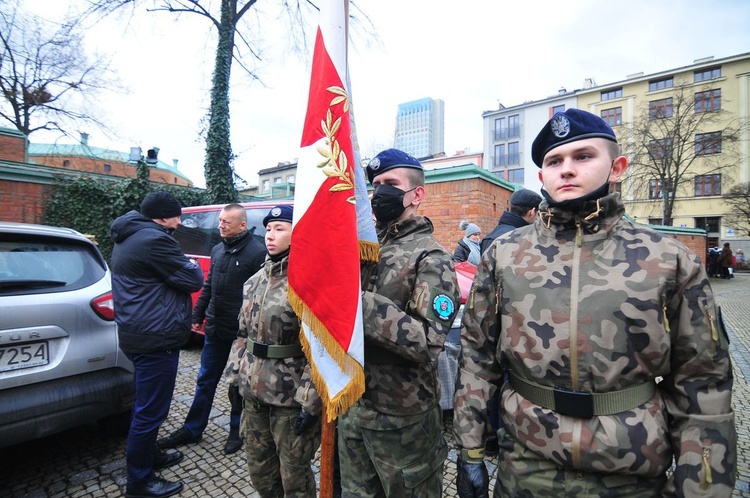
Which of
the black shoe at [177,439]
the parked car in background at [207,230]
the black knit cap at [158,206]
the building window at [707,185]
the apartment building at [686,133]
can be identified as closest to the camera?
the black knit cap at [158,206]

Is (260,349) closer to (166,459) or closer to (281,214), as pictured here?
(281,214)

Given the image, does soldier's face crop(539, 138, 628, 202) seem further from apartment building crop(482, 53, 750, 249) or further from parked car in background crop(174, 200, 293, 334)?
apartment building crop(482, 53, 750, 249)

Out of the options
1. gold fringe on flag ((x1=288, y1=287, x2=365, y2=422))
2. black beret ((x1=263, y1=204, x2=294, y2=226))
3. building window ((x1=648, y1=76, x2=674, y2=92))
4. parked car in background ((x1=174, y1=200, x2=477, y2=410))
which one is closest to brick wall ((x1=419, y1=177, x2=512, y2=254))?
parked car in background ((x1=174, y1=200, x2=477, y2=410))

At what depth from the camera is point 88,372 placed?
2750 millimetres

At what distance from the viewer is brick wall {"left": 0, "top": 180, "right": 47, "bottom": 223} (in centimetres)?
874

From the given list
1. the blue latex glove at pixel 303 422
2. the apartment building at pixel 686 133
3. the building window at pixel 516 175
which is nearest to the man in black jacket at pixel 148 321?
the blue latex glove at pixel 303 422

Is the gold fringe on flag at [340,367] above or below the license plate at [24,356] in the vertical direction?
above

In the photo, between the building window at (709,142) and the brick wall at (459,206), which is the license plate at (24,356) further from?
the building window at (709,142)

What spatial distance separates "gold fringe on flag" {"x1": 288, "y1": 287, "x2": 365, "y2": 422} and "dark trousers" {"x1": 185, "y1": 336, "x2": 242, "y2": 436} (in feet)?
6.43

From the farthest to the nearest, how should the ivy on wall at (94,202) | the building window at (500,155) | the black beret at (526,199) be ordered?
the building window at (500,155)
the ivy on wall at (94,202)
the black beret at (526,199)

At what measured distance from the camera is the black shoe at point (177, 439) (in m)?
3.14

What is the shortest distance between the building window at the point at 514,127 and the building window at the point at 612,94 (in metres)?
10.6

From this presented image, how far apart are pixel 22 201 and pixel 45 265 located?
28.5ft

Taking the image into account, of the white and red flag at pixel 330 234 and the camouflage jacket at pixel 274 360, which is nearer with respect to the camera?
the white and red flag at pixel 330 234
